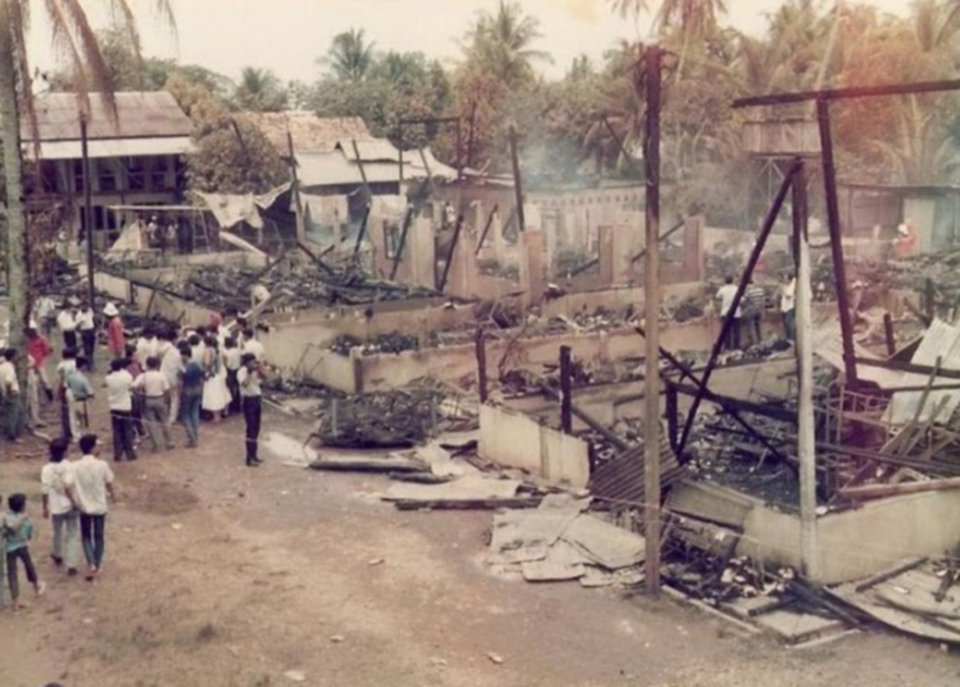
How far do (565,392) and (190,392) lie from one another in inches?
201


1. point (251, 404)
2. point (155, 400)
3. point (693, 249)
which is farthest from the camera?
point (693, 249)

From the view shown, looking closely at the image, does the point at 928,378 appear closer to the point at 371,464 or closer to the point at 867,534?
the point at 867,534

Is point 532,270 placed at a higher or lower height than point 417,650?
higher

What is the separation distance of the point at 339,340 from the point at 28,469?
760 cm

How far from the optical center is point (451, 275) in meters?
27.7

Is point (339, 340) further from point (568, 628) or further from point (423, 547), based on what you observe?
point (568, 628)

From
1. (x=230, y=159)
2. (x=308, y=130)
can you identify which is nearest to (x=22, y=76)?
(x=230, y=159)

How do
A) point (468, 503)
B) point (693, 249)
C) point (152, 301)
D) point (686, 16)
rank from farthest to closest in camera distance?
point (686, 16)
point (693, 249)
point (152, 301)
point (468, 503)

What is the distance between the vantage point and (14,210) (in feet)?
53.3

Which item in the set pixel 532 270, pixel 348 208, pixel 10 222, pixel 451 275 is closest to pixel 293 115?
pixel 348 208

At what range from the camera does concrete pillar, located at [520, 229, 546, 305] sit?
80.7 feet

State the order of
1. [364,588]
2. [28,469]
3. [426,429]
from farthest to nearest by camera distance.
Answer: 1. [426,429]
2. [28,469]
3. [364,588]

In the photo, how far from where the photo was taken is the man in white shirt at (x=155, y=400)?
15.4m

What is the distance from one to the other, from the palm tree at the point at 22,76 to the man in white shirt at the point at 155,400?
6.72ft
